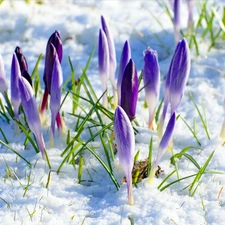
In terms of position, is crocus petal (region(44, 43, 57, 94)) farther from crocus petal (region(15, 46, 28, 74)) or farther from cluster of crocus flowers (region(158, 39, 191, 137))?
cluster of crocus flowers (region(158, 39, 191, 137))

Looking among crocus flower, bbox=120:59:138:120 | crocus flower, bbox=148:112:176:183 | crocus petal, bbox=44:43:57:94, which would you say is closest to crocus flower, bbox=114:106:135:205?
crocus flower, bbox=148:112:176:183

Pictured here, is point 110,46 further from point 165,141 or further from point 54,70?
point 165,141

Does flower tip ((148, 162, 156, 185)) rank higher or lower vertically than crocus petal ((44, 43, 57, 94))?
lower

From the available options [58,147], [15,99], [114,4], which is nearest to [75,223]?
[58,147]

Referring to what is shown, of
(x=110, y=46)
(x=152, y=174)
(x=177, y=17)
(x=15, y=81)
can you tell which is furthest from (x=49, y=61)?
(x=177, y=17)

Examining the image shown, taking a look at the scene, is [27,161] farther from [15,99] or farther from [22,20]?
[22,20]

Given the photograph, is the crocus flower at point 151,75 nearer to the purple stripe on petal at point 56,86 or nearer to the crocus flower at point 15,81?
the purple stripe on petal at point 56,86
